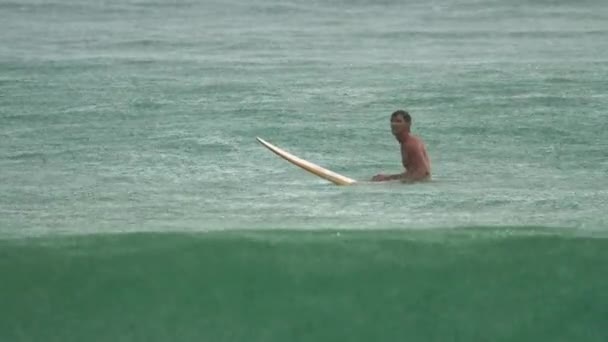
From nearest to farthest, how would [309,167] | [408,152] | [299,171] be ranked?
1. [408,152]
2. [309,167]
3. [299,171]

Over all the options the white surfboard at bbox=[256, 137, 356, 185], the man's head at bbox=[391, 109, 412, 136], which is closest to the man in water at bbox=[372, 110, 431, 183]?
the man's head at bbox=[391, 109, 412, 136]

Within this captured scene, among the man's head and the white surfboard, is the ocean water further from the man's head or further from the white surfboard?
the man's head

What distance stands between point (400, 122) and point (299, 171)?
133 inches

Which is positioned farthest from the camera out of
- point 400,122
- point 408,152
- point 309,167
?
point 309,167

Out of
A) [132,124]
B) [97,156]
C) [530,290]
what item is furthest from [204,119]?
[530,290]

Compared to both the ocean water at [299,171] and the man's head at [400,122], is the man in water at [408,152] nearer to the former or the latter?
the man's head at [400,122]

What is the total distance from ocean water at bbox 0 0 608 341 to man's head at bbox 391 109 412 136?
2.26ft

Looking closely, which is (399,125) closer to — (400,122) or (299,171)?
(400,122)

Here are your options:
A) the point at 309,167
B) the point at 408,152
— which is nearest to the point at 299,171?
the point at 309,167

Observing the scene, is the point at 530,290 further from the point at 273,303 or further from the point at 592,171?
the point at 592,171

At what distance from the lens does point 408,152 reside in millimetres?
11969

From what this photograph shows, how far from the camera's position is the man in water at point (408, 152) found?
462 inches

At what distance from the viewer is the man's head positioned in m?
11.7

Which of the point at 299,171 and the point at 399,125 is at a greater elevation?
the point at 399,125
